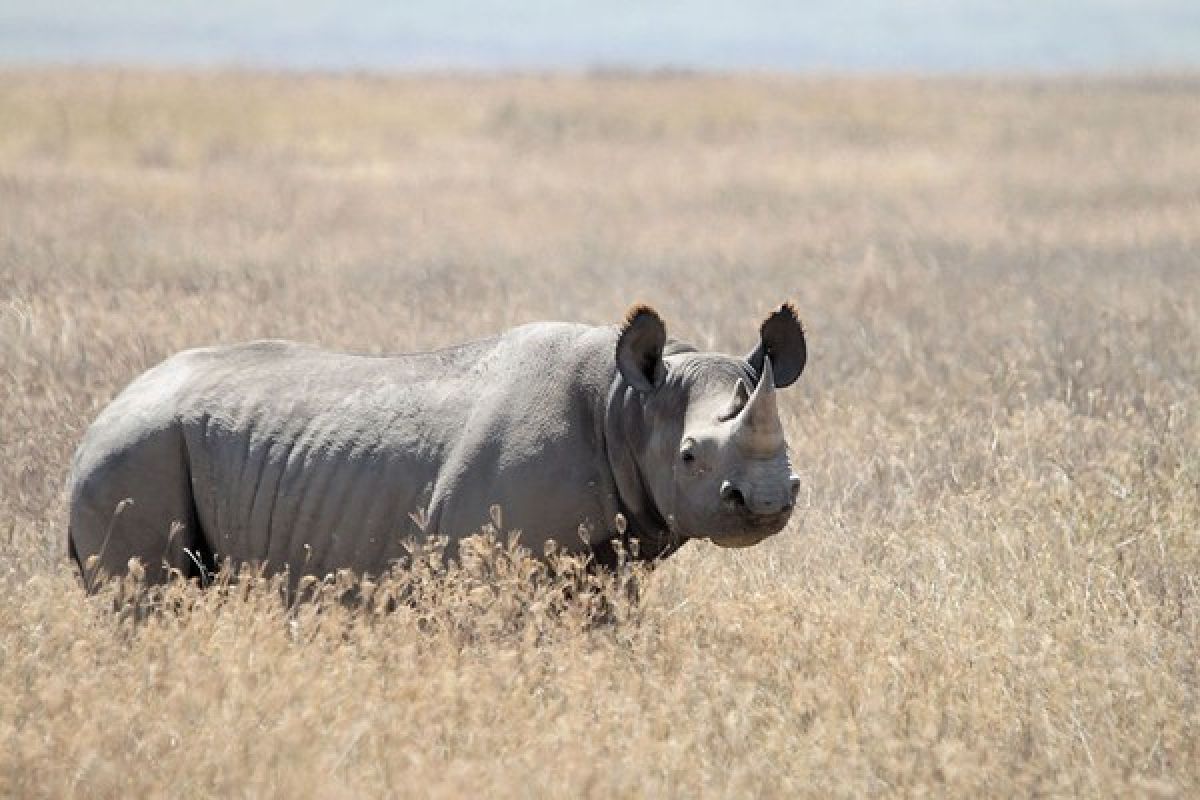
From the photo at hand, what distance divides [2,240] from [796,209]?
10336 mm

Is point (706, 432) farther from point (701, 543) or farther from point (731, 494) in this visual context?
point (701, 543)

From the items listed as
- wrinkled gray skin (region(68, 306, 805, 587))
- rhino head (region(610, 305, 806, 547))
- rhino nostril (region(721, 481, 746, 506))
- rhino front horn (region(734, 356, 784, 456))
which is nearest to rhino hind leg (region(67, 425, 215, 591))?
wrinkled gray skin (region(68, 306, 805, 587))

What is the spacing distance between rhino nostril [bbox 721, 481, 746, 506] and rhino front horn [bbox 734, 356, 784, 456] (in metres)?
0.12

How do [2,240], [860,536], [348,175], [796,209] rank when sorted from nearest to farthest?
[860,536] < [2,240] < [796,209] < [348,175]

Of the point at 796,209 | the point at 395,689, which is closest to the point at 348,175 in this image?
the point at 796,209

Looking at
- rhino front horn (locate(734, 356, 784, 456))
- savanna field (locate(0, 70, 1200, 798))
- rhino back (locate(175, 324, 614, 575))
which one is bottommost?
savanna field (locate(0, 70, 1200, 798))

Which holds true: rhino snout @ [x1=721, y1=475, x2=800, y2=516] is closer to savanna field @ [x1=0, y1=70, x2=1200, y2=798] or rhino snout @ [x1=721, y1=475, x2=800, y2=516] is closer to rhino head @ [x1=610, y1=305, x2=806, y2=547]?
rhino head @ [x1=610, y1=305, x2=806, y2=547]

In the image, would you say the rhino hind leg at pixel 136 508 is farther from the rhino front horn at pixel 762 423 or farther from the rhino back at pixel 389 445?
the rhino front horn at pixel 762 423

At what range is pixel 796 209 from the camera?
2233 cm

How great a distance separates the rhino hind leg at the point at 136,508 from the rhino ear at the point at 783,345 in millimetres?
2196

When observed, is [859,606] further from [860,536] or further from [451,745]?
[451,745]

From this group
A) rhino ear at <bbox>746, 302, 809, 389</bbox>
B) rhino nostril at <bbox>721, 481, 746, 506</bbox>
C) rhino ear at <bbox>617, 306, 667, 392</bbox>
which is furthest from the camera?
rhino ear at <bbox>746, 302, 809, 389</bbox>

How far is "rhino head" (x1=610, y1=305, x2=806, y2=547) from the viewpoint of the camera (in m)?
5.72

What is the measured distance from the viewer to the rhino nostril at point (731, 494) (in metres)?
5.76
